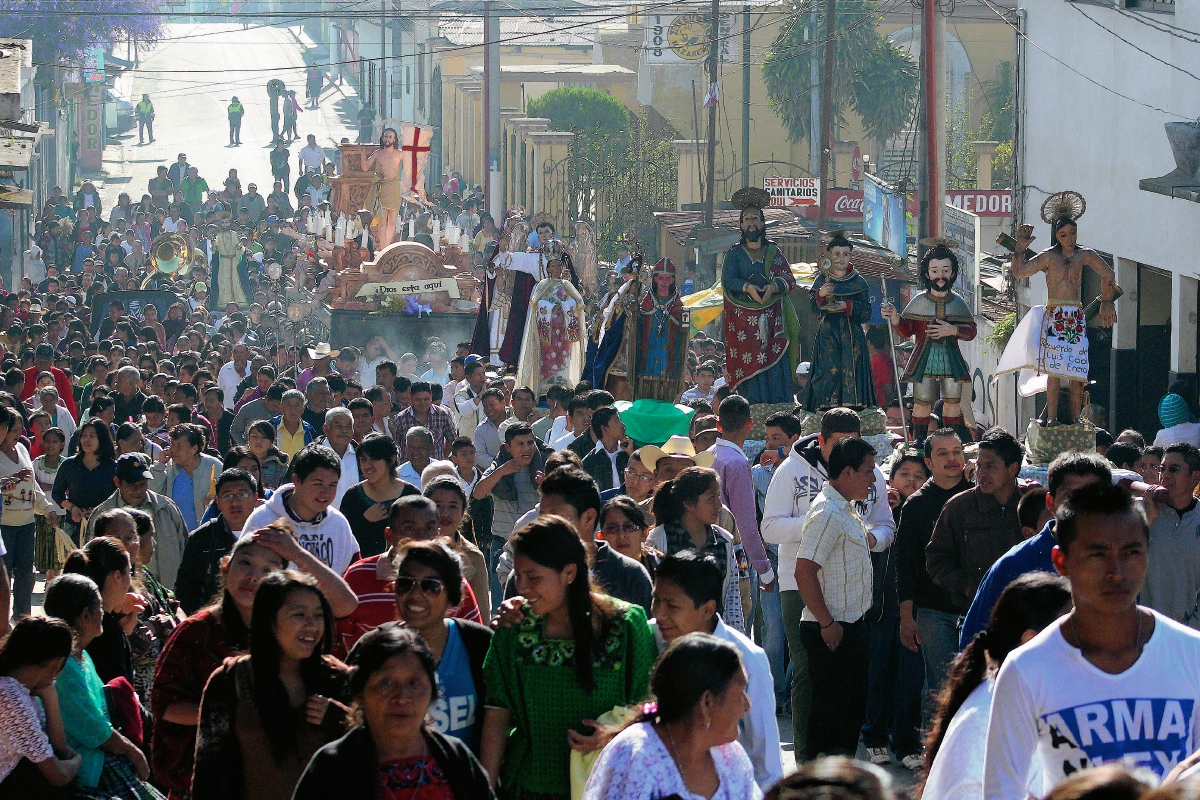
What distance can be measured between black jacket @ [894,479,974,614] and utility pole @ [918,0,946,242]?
29.9ft

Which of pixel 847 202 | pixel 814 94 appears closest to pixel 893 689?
pixel 847 202

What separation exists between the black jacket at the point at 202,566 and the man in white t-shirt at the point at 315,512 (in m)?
0.17

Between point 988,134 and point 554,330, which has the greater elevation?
point 988,134

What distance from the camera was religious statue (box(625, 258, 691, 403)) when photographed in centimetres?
1457

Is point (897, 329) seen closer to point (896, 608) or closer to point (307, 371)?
point (896, 608)

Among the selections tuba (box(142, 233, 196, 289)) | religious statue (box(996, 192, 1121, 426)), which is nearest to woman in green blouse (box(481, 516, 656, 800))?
religious statue (box(996, 192, 1121, 426))

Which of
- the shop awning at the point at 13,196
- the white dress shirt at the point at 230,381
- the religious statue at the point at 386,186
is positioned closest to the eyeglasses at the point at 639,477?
the white dress shirt at the point at 230,381

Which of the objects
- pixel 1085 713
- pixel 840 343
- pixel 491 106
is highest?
pixel 491 106

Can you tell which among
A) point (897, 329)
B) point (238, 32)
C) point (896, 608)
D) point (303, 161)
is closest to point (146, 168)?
point (303, 161)

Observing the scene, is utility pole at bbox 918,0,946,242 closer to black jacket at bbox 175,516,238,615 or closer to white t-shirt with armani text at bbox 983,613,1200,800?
black jacket at bbox 175,516,238,615

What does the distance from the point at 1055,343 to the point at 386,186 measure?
56.8ft

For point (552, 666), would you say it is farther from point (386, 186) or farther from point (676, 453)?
point (386, 186)

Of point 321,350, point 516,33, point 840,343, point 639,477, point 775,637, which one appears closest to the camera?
point 639,477

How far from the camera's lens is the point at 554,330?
1800 cm
